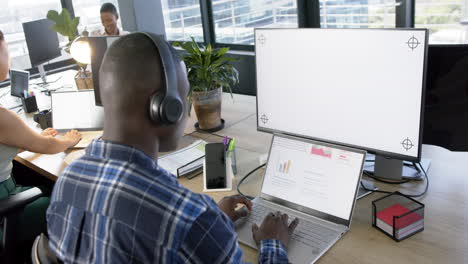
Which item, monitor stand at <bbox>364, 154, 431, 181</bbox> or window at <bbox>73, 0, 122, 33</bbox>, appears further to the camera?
window at <bbox>73, 0, 122, 33</bbox>

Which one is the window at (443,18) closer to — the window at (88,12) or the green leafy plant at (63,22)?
the green leafy plant at (63,22)

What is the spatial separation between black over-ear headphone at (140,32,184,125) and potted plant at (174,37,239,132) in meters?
1.00

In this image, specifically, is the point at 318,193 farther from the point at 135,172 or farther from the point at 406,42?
the point at 135,172

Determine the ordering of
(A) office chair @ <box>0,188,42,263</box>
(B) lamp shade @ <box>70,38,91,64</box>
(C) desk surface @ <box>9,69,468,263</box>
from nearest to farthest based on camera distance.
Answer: (C) desk surface @ <box>9,69,468,263</box> → (A) office chair @ <box>0,188,42,263</box> → (B) lamp shade @ <box>70,38,91,64</box>

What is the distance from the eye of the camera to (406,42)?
1141 millimetres

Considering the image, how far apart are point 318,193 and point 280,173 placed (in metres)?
0.14

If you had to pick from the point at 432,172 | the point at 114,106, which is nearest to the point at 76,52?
the point at 114,106

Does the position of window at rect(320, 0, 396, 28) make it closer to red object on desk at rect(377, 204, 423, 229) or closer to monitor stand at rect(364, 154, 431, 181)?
monitor stand at rect(364, 154, 431, 181)

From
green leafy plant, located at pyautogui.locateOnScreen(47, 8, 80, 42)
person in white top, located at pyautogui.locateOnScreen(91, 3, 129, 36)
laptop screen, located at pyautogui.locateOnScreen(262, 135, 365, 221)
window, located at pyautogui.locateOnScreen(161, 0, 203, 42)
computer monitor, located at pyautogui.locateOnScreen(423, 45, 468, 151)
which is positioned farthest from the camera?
window, located at pyautogui.locateOnScreen(161, 0, 203, 42)

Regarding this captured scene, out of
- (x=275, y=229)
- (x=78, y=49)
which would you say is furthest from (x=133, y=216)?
(x=78, y=49)

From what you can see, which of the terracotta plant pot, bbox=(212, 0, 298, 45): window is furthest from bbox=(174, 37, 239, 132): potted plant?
bbox=(212, 0, 298, 45): window

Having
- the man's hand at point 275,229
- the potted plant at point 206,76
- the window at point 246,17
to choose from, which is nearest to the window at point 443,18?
the window at point 246,17

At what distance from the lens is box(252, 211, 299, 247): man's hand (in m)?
1.13

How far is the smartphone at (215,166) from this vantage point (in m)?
1.50
